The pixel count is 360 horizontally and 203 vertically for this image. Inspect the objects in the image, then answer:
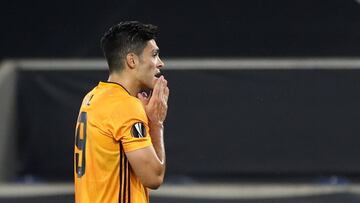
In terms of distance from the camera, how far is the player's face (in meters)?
3.12

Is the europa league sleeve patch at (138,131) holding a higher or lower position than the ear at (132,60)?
lower

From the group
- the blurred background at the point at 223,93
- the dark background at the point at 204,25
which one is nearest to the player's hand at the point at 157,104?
the blurred background at the point at 223,93

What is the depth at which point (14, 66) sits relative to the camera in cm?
661

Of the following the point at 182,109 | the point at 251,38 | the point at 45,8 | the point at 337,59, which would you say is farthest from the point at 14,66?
the point at 337,59

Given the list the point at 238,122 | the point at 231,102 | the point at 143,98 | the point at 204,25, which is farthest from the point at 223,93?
the point at 143,98

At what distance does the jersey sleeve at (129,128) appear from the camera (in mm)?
2961

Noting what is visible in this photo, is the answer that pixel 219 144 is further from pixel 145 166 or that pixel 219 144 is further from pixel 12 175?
pixel 145 166

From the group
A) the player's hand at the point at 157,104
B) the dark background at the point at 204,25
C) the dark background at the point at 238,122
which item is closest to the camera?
the player's hand at the point at 157,104

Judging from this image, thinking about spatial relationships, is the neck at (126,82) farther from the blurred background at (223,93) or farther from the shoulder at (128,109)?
the blurred background at (223,93)

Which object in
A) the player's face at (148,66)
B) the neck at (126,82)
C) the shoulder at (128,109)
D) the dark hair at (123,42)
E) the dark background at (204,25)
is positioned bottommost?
the shoulder at (128,109)

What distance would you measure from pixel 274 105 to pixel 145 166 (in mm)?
3563

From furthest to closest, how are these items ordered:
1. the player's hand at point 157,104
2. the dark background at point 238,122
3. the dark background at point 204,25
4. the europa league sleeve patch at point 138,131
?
the dark background at point 204,25 < the dark background at point 238,122 < the player's hand at point 157,104 < the europa league sleeve patch at point 138,131

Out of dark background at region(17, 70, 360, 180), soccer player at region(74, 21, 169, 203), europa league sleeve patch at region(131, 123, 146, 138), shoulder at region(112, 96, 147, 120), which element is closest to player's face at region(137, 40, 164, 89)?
soccer player at region(74, 21, 169, 203)

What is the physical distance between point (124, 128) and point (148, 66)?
0.96ft
